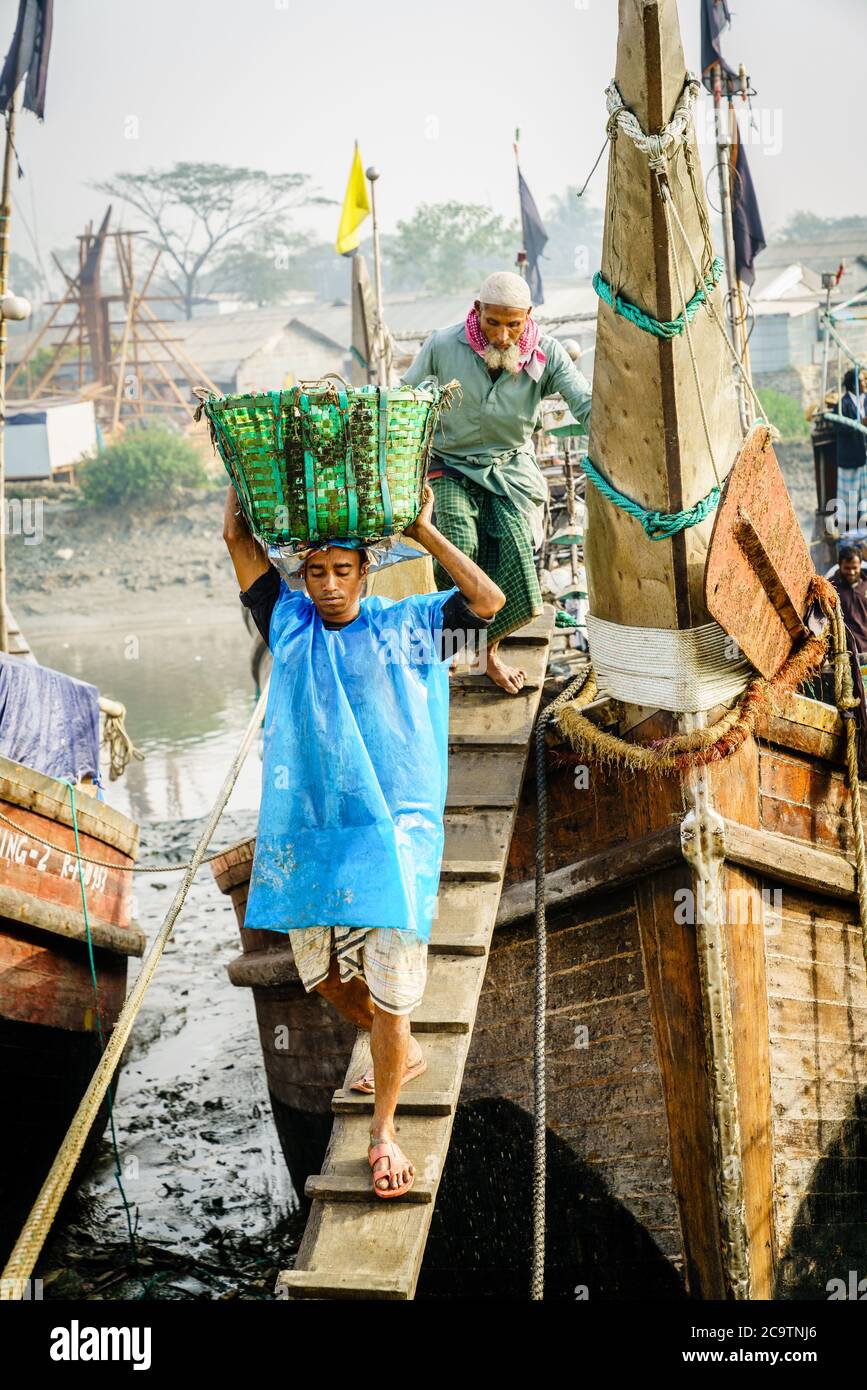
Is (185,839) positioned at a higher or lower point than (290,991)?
lower


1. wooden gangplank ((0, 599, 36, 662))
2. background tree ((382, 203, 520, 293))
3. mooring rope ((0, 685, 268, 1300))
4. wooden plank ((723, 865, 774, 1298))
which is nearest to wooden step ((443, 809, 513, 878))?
Result: wooden plank ((723, 865, 774, 1298))

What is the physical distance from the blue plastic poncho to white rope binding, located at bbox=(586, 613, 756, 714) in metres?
0.79

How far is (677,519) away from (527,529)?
1502 mm

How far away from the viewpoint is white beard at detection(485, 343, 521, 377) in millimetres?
5012

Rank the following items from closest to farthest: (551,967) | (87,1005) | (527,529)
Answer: (551,967) → (527,529) → (87,1005)

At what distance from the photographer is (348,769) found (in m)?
3.45

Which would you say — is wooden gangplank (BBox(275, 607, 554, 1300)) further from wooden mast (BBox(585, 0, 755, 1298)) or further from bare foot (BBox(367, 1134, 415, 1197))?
wooden mast (BBox(585, 0, 755, 1298))

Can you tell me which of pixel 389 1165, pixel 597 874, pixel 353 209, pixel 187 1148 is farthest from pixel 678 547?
pixel 353 209

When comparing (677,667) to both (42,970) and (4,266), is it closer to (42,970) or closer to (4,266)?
(42,970)

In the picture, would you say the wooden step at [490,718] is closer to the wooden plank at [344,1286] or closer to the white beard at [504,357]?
the white beard at [504,357]

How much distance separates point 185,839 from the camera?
1323cm

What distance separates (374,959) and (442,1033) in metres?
0.62

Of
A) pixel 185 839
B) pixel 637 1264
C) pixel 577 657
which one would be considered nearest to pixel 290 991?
pixel 637 1264
